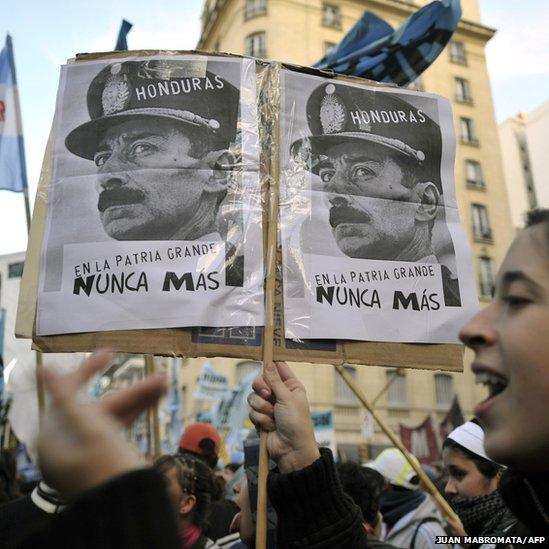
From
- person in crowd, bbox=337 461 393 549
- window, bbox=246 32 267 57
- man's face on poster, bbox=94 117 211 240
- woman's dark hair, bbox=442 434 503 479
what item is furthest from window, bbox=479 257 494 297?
man's face on poster, bbox=94 117 211 240

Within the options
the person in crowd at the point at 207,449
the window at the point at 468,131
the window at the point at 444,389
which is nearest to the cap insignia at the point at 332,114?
the person in crowd at the point at 207,449

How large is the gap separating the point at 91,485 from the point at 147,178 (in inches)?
69.5

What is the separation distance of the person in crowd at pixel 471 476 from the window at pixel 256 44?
2614 cm

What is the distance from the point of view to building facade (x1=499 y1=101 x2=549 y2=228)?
47719 millimetres

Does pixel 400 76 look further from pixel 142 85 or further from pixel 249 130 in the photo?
pixel 142 85

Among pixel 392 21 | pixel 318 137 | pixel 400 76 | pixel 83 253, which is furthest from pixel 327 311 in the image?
pixel 392 21

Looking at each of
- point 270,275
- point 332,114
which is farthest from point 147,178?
point 332,114

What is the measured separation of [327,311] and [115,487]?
1.66 m

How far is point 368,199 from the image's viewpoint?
8.46 ft

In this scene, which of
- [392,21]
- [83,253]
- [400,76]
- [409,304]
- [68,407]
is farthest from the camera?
[392,21]

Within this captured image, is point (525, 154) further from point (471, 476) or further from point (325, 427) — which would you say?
point (471, 476)

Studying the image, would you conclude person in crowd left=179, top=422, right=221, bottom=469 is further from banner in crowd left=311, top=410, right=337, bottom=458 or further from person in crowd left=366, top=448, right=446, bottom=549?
banner in crowd left=311, top=410, right=337, bottom=458

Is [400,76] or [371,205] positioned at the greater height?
[400,76]

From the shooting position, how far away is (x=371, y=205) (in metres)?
2.57
